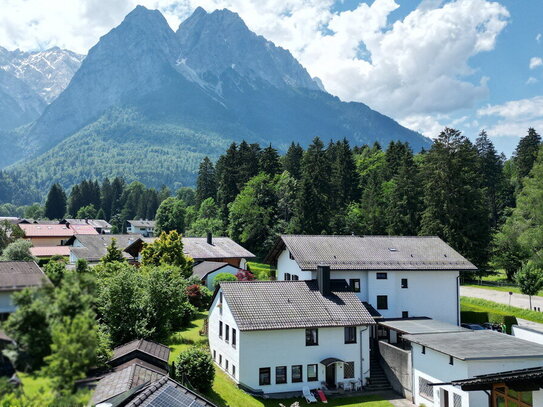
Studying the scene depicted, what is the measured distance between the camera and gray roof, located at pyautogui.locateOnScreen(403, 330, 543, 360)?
23853 millimetres

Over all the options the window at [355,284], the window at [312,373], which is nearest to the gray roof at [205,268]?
the window at [355,284]

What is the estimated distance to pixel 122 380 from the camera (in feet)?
63.0

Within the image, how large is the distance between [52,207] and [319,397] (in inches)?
5968

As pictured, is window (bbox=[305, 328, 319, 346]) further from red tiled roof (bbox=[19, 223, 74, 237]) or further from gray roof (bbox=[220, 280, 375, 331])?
red tiled roof (bbox=[19, 223, 74, 237])

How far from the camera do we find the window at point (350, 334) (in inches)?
1190

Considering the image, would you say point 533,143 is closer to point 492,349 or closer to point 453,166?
point 453,166

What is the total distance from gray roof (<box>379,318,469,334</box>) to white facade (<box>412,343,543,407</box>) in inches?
117

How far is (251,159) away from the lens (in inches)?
3565

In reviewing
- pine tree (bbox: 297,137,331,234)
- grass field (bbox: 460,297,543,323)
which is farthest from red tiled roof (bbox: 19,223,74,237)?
grass field (bbox: 460,297,543,323)

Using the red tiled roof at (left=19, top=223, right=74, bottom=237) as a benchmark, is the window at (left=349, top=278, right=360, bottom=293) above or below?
below

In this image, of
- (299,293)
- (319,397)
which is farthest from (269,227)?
(319,397)

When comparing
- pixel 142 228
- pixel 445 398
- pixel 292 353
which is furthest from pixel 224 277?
pixel 142 228

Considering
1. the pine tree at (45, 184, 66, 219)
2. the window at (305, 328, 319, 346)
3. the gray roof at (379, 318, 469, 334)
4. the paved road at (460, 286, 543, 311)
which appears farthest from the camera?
the pine tree at (45, 184, 66, 219)

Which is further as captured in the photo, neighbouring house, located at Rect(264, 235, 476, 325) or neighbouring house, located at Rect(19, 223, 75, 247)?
neighbouring house, located at Rect(19, 223, 75, 247)
